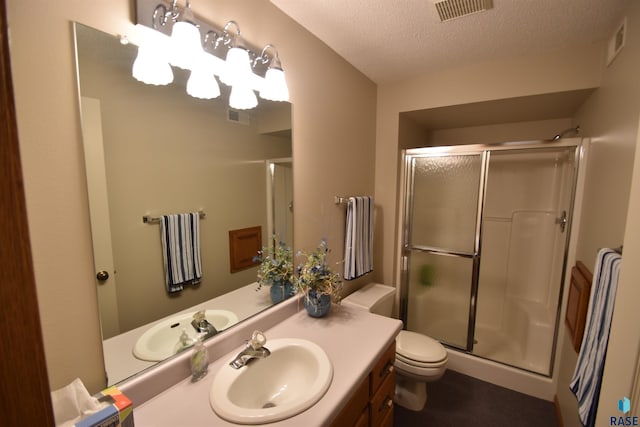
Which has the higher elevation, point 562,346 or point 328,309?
point 328,309

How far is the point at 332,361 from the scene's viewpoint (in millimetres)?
1088

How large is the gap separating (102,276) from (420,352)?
1.81m

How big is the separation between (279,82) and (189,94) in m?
0.40

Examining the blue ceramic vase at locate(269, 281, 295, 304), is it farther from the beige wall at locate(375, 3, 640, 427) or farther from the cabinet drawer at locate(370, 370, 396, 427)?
the beige wall at locate(375, 3, 640, 427)

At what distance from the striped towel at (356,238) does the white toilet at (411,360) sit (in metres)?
0.22

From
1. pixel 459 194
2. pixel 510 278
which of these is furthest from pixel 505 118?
pixel 510 278

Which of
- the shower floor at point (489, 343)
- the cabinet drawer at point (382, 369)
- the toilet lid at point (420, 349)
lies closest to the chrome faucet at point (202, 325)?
the cabinet drawer at point (382, 369)

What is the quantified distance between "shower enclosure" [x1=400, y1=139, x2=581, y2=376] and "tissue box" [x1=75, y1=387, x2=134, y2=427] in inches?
83.3

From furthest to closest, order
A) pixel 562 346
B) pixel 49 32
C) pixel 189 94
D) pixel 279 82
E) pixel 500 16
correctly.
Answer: pixel 562 346
pixel 500 16
pixel 279 82
pixel 189 94
pixel 49 32

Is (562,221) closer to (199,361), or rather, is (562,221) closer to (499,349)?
(499,349)

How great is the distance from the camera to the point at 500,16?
136 centimetres

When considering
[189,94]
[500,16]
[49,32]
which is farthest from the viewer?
[500,16]

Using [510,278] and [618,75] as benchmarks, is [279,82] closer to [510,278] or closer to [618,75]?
[618,75]

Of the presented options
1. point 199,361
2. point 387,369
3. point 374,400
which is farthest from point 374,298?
point 199,361
